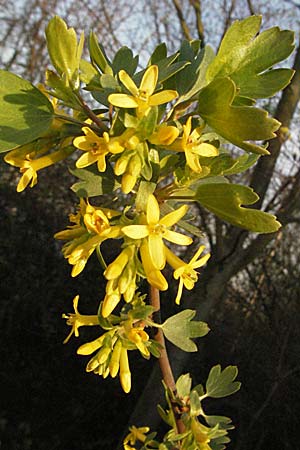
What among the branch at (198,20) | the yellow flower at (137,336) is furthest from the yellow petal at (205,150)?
the branch at (198,20)

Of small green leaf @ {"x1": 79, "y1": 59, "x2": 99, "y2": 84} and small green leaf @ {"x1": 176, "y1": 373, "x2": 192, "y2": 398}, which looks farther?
small green leaf @ {"x1": 176, "y1": 373, "x2": 192, "y2": 398}

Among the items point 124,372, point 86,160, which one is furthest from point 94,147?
point 124,372

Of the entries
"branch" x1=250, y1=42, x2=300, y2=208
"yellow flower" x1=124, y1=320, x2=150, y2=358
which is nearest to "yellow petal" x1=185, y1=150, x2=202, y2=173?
"yellow flower" x1=124, y1=320, x2=150, y2=358

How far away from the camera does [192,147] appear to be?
59cm

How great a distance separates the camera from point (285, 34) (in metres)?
0.61

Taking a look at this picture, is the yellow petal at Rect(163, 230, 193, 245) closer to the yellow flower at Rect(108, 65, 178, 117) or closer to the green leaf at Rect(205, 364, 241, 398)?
the yellow flower at Rect(108, 65, 178, 117)

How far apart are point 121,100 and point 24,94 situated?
14 cm

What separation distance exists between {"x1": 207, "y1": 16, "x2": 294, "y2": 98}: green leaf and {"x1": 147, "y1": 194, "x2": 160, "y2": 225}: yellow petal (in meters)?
0.18

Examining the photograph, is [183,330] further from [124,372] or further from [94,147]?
[94,147]

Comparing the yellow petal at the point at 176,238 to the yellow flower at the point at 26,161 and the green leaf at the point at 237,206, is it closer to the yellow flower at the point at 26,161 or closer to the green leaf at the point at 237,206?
the green leaf at the point at 237,206

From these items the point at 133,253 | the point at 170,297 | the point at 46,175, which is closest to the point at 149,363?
the point at 170,297

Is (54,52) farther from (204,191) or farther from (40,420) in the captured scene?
(40,420)

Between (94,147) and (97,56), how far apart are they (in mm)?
145

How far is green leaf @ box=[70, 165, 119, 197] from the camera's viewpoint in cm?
61
